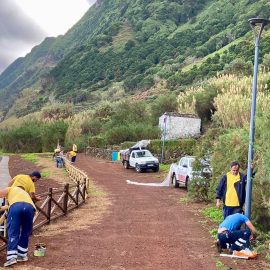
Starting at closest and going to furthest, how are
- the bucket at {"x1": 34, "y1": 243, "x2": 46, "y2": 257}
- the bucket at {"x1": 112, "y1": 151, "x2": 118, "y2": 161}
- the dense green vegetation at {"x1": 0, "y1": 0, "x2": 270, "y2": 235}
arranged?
the bucket at {"x1": 34, "y1": 243, "x2": 46, "y2": 257} < the dense green vegetation at {"x1": 0, "y1": 0, "x2": 270, "y2": 235} < the bucket at {"x1": 112, "y1": 151, "x2": 118, "y2": 161}

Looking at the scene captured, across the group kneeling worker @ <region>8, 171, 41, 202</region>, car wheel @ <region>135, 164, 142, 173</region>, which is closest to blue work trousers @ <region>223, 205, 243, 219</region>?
kneeling worker @ <region>8, 171, 41, 202</region>

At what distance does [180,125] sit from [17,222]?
37.5m

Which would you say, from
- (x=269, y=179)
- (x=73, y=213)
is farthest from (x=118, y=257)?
(x=73, y=213)

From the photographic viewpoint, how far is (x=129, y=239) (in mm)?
10992

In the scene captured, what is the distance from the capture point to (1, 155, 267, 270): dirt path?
28.9ft

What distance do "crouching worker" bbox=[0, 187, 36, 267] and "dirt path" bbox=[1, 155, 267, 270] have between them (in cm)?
25

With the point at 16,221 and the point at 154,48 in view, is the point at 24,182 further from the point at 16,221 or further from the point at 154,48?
the point at 154,48

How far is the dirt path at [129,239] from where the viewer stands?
8.82m

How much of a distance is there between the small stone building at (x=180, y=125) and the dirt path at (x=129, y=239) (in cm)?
2714

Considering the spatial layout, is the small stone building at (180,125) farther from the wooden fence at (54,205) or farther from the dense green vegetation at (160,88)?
the wooden fence at (54,205)

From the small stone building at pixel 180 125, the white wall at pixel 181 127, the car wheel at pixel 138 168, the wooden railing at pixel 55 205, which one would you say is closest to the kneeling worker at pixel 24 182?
the wooden railing at pixel 55 205

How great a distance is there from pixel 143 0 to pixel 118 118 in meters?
122

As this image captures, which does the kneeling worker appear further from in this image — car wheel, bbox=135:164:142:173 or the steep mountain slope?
the steep mountain slope

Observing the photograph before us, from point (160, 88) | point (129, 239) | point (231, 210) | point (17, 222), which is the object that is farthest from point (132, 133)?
point (160, 88)
